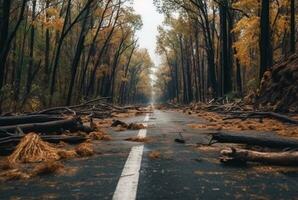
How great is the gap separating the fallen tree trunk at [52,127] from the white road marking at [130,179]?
2.12 meters

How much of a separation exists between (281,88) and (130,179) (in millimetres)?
14747

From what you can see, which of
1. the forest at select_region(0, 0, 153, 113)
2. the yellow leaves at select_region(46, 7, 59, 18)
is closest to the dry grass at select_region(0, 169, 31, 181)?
the forest at select_region(0, 0, 153, 113)

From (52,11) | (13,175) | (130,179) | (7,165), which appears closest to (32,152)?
(7,165)

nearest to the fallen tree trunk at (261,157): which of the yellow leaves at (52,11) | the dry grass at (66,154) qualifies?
the dry grass at (66,154)

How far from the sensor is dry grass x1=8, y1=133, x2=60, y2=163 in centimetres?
628

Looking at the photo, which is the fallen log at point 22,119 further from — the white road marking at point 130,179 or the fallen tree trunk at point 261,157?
the fallen tree trunk at point 261,157

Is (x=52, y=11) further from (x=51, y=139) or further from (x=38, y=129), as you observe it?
(x=51, y=139)

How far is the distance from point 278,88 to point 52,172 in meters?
14.8

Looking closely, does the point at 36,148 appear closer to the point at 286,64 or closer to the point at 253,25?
the point at 286,64

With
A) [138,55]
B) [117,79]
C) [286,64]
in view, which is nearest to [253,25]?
[286,64]

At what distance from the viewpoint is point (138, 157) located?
647cm

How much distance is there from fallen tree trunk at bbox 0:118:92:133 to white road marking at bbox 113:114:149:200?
6.97ft

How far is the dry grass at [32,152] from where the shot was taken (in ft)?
20.6

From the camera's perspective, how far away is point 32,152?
6531mm
